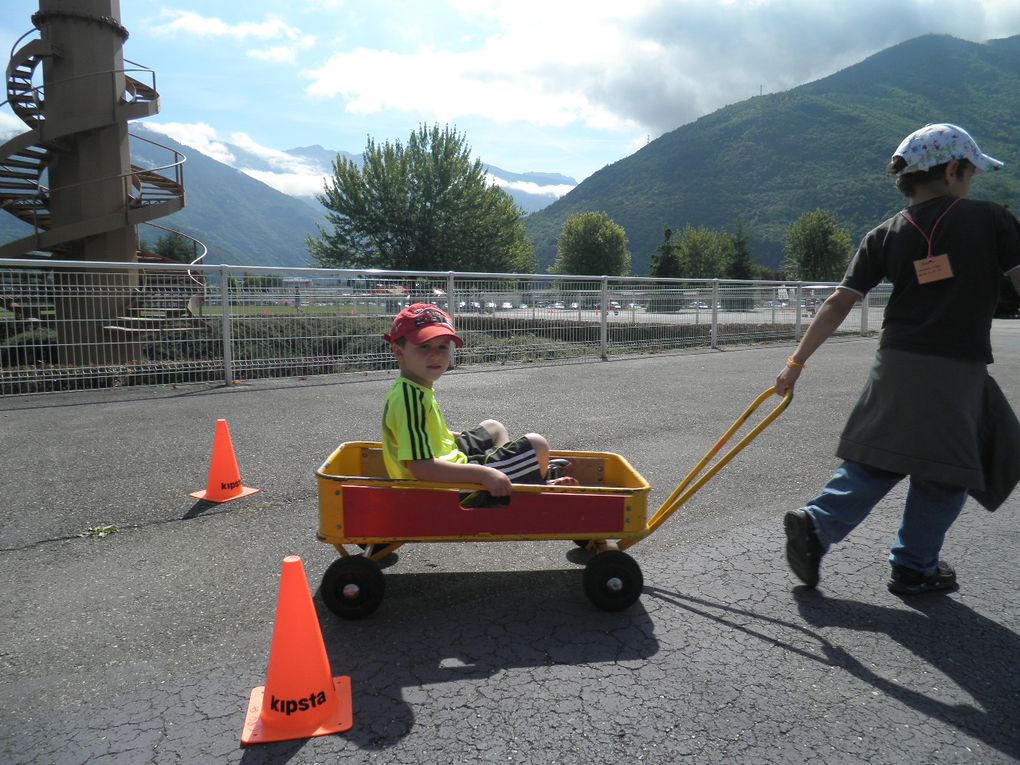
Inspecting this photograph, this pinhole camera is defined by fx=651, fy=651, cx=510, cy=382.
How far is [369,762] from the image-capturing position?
2002 millimetres

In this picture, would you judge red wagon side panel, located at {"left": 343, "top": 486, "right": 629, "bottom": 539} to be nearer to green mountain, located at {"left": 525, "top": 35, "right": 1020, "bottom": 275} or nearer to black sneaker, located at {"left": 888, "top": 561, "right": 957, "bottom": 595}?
black sneaker, located at {"left": 888, "top": 561, "right": 957, "bottom": 595}

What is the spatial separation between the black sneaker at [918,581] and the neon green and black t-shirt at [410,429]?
2156 mm

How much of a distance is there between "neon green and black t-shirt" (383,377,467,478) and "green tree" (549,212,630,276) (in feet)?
278

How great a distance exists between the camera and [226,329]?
31.1 feet

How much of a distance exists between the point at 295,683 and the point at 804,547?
231 centimetres

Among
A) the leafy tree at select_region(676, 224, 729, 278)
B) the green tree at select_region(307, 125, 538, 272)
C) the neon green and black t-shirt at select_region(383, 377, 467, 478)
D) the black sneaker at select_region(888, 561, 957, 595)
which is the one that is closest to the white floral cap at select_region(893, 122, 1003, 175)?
the black sneaker at select_region(888, 561, 957, 595)

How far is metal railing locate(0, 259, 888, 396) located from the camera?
8.36m

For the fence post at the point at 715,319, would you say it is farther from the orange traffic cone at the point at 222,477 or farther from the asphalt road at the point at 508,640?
the orange traffic cone at the point at 222,477

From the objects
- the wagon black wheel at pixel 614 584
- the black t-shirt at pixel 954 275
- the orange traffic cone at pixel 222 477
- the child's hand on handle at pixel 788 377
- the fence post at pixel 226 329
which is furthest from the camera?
the fence post at pixel 226 329

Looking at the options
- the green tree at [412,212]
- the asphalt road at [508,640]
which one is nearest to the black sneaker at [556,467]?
the asphalt road at [508,640]

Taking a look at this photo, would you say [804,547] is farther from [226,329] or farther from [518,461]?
[226,329]

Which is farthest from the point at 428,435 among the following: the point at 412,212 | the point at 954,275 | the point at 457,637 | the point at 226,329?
the point at 412,212

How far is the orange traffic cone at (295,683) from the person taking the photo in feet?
7.06

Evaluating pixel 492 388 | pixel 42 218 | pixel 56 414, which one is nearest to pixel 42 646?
pixel 56 414
